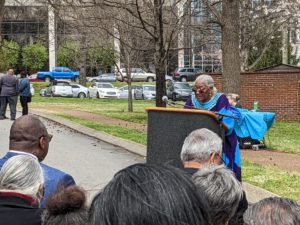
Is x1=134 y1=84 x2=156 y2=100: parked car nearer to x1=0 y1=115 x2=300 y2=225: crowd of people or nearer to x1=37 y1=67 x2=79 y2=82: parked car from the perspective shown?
x1=37 y1=67 x2=79 y2=82: parked car

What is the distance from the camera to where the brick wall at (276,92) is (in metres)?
26.6

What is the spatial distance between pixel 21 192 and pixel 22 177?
8 centimetres

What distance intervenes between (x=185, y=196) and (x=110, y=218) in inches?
8.3

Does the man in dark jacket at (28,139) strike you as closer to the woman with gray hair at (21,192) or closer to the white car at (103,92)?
the woman with gray hair at (21,192)

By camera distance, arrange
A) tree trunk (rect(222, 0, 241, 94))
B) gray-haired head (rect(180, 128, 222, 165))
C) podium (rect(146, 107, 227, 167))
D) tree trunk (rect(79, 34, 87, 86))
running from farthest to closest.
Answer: tree trunk (rect(79, 34, 87, 86))
tree trunk (rect(222, 0, 241, 94))
podium (rect(146, 107, 227, 167))
gray-haired head (rect(180, 128, 222, 165))

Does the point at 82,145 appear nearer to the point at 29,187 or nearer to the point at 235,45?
the point at 235,45

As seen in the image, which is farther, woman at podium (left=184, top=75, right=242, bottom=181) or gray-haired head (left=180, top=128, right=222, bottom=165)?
woman at podium (left=184, top=75, right=242, bottom=181)

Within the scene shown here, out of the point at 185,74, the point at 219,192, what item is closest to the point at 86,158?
the point at 219,192

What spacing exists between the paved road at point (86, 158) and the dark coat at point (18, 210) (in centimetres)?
553

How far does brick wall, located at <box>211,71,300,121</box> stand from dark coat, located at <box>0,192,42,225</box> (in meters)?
23.7

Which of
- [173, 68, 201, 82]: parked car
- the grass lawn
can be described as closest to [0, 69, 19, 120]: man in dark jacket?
the grass lawn

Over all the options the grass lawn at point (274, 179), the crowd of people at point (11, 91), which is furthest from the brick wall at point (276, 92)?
the grass lawn at point (274, 179)

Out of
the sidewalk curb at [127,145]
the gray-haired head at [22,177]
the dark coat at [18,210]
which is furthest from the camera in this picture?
the sidewalk curb at [127,145]

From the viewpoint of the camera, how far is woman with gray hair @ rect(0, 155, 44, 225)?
3119 millimetres
